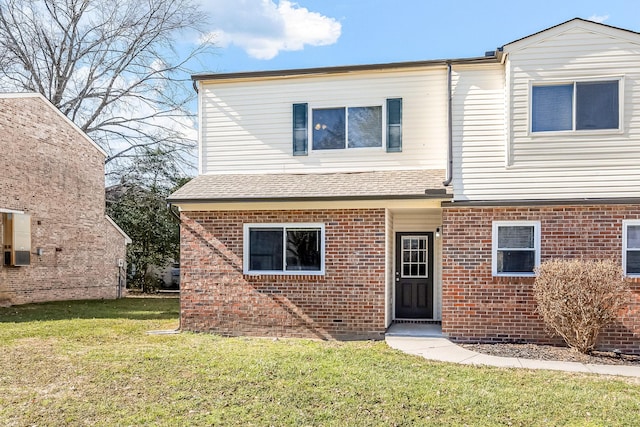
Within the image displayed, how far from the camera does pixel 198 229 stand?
10.2m

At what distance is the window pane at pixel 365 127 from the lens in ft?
34.3

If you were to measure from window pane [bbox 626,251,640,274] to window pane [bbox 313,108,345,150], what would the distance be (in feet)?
19.6

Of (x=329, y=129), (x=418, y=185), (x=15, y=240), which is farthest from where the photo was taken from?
(x=15, y=240)

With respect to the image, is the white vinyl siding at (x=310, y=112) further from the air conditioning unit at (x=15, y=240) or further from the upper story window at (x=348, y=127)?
the air conditioning unit at (x=15, y=240)

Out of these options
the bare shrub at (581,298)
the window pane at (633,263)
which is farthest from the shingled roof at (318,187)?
the window pane at (633,263)

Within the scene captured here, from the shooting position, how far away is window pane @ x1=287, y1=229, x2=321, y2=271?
983 cm

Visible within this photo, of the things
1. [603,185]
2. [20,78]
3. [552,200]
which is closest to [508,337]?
[552,200]

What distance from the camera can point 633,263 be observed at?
8.72 metres

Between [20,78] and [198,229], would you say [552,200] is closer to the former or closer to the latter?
[198,229]

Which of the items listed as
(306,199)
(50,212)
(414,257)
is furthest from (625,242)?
(50,212)

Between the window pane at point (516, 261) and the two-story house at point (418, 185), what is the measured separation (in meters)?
0.03

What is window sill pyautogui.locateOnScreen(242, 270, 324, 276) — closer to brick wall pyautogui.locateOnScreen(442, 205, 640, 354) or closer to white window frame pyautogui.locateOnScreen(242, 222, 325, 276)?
white window frame pyautogui.locateOnScreen(242, 222, 325, 276)

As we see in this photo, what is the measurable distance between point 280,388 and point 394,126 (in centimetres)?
624

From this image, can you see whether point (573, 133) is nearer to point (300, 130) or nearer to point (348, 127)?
point (348, 127)
